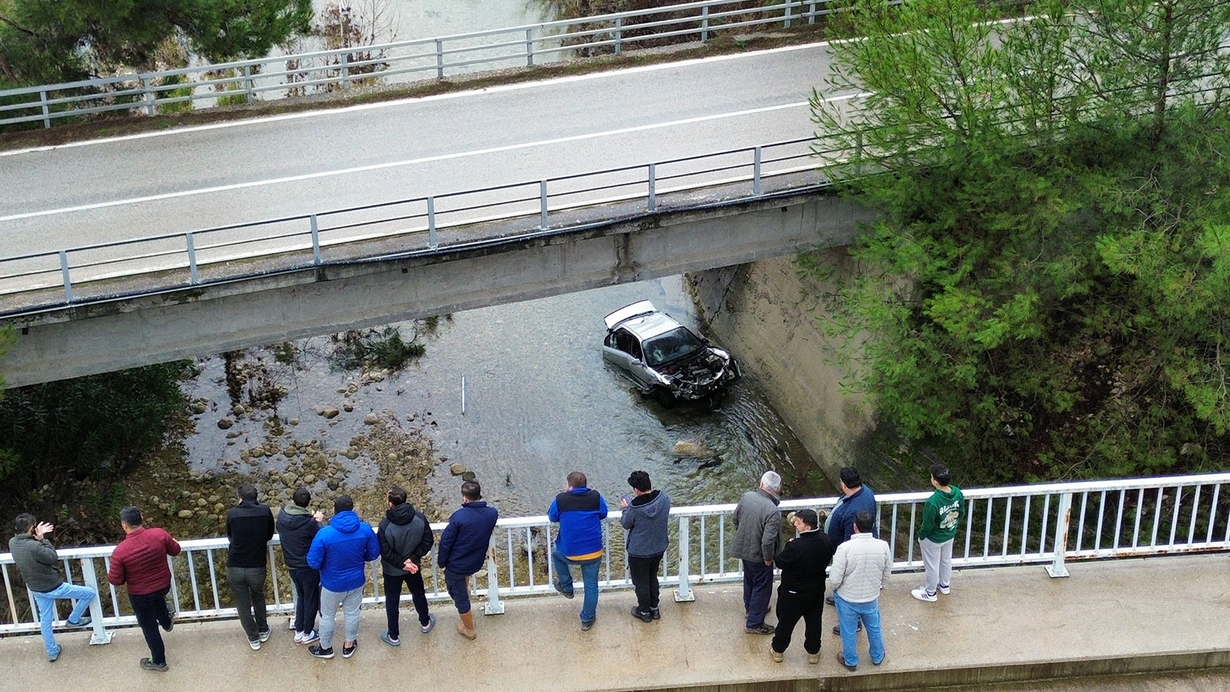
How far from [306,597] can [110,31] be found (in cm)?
1364

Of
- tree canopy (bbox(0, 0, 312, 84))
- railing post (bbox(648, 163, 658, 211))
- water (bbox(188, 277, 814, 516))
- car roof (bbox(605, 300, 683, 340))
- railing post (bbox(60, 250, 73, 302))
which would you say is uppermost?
tree canopy (bbox(0, 0, 312, 84))

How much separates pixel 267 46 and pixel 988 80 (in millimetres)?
13422

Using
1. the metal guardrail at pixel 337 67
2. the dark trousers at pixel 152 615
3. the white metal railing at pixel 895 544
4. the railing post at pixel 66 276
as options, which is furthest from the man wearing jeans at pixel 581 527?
the metal guardrail at pixel 337 67

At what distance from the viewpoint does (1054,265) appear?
14.5 metres

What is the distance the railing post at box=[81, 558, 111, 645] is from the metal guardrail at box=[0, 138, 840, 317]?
4470mm

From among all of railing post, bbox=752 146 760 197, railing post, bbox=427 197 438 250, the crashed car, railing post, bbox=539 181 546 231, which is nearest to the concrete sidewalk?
railing post, bbox=427 197 438 250

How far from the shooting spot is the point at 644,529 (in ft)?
32.5

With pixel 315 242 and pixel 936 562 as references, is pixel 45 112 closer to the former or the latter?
pixel 315 242

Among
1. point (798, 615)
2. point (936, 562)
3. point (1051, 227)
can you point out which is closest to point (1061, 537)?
point (936, 562)

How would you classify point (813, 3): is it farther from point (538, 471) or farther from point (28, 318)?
point (28, 318)

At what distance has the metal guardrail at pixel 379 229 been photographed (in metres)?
13.9

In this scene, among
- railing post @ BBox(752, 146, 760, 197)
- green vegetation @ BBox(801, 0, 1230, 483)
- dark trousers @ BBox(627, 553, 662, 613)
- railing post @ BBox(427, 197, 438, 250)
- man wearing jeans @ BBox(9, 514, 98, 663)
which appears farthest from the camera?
railing post @ BBox(752, 146, 760, 197)

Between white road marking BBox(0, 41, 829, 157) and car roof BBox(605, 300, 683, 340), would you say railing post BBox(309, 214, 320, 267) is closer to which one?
white road marking BBox(0, 41, 829, 157)

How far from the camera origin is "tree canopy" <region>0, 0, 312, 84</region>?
1903cm
